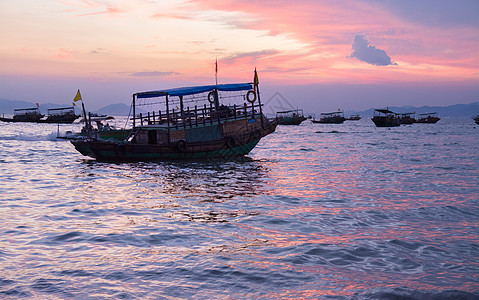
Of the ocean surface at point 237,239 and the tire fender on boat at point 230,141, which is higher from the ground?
the tire fender on boat at point 230,141

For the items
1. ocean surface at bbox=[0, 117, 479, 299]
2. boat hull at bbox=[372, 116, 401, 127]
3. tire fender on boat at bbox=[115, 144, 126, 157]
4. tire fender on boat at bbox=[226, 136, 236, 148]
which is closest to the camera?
ocean surface at bbox=[0, 117, 479, 299]

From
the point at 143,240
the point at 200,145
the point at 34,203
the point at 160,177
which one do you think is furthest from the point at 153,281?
the point at 200,145

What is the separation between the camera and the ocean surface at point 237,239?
18.6 ft

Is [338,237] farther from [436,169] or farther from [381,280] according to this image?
[436,169]

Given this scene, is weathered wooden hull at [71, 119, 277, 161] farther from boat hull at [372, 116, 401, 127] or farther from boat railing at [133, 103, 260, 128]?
boat hull at [372, 116, 401, 127]

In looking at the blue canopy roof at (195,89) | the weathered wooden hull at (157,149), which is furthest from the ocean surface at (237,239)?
the blue canopy roof at (195,89)

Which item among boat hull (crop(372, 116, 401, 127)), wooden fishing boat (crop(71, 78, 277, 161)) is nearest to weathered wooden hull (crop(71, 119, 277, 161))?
wooden fishing boat (crop(71, 78, 277, 161))

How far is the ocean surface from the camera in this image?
5.66m

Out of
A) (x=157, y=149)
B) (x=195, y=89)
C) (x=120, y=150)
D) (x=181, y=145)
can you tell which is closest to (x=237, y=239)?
(x=181, y=145)

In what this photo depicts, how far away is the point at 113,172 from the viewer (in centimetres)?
1912

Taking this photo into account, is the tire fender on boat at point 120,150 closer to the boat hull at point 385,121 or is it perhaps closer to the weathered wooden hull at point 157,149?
the weathered wooden hull at point 157,149

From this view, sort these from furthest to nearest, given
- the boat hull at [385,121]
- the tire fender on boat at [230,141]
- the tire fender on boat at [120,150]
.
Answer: the boat hull at [385,121] → the tire fender on boat at [230,141] → the tire fender on boat at [120,150]

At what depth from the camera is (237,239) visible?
797 centimetres

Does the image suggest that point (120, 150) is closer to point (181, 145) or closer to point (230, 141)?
point (181, 145)
